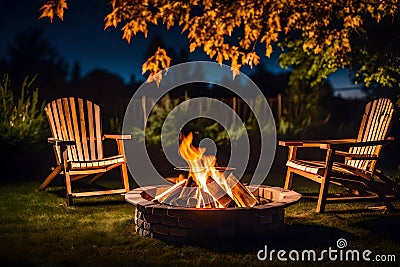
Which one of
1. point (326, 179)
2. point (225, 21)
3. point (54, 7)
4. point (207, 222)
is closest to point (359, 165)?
point (326, 179)

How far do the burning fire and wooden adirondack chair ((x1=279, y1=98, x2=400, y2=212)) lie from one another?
2.92 feet

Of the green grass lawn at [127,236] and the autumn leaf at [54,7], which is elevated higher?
the autumn leaf at [54,7]

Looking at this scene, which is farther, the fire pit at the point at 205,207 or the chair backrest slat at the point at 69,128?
the chair backrest slat at the point at 69,128

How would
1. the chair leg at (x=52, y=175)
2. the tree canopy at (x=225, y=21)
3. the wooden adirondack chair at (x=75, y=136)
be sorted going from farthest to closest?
the wooden adirondack chair at (x=75, y=136), the chair leg at (x=52, y=175), the tree canopy at (x=225, y=21)

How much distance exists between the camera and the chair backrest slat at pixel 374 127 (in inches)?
211

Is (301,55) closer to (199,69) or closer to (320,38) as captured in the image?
(320,38)

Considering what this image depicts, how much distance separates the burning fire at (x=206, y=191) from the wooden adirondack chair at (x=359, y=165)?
89 centimetres

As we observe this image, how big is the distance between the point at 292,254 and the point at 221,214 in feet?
1.77

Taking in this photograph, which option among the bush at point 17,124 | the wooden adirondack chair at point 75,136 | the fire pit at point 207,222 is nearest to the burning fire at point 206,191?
the fire pit at point 207,222

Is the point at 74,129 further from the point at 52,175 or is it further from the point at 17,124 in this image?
the point at 17,124

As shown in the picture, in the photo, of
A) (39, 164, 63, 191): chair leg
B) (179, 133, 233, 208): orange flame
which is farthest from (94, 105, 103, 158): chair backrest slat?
(179, 133, 233, 208): orange flame

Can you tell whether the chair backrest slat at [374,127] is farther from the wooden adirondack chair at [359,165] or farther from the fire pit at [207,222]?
the fire pit at [207,222]

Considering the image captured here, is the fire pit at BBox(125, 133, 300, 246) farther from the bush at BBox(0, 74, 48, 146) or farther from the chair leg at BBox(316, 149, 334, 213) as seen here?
the bush at BBox(0, 74, 48, 146)

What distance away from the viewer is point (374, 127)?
5.59m
